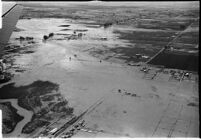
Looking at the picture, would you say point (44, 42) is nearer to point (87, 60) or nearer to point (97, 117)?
point (87, 60)

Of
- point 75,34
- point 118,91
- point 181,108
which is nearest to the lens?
point 181,108

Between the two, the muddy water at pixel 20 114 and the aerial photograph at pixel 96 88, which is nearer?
the muddy water at pixel 20 114

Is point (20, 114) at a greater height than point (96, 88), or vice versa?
point (96, 88)

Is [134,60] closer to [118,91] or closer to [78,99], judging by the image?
[118,91]

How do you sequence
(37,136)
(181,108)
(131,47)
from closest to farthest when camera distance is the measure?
(37,136), (181,108), (131,47)

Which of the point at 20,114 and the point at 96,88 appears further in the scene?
the point at 96,88

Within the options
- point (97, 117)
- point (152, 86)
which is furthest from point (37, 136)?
point (152, 86)

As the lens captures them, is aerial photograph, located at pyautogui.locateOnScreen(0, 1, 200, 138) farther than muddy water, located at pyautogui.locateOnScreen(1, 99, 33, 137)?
Yes

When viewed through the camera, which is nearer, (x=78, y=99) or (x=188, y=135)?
(x=188, y=135)

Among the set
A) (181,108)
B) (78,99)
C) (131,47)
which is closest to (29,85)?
(78,99)
